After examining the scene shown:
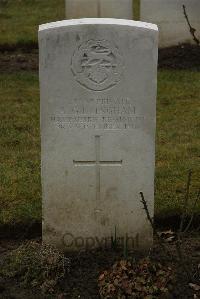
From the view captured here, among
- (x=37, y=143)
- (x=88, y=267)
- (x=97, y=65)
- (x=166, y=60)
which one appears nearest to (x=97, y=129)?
(x=97, y=65)

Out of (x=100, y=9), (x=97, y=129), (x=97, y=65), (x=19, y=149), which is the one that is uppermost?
(x=100, y=9)

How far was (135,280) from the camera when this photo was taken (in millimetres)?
4215

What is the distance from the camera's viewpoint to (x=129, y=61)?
14.0ft

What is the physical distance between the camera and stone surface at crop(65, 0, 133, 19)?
10250 millimetres

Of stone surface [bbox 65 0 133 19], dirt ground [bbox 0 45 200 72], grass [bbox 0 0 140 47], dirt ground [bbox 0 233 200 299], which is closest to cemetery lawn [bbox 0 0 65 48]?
grass [bbox 0 0 140 47]

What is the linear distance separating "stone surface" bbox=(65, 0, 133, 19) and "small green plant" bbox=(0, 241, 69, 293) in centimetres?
625

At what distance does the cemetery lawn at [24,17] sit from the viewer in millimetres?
10852

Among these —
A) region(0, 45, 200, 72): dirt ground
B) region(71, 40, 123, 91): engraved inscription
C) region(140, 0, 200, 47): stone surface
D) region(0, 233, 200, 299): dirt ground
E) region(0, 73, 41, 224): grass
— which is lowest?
region(0, 233, 200, 299): dirt ground

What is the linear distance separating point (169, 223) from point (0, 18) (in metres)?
8.30

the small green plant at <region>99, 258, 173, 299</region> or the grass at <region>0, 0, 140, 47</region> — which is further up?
the grass at <region>0, 0, 140, 47</region>

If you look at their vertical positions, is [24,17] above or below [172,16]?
above

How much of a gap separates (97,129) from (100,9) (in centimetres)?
627

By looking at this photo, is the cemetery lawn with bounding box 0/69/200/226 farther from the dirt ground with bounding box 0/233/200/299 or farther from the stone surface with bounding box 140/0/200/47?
the stone surface with bounding box 140/0/200/47

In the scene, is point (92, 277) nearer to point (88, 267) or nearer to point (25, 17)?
point (88, 267)
